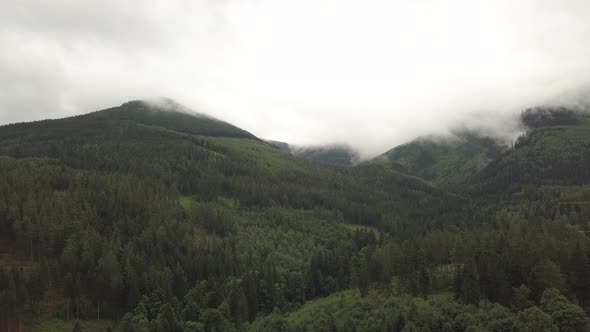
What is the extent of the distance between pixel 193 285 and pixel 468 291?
8780cm

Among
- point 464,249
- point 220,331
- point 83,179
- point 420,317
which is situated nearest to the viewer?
point 420,317

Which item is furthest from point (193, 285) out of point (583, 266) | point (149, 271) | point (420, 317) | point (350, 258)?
point (583, 266)

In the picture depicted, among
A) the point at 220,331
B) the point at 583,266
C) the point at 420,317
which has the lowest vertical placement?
the point at 220,331

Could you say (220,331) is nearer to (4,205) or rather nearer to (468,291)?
(468,291)

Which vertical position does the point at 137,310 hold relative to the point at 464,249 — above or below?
below

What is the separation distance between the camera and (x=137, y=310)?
114 m

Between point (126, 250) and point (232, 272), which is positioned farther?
point (232, 272)

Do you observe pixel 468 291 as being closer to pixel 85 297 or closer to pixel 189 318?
pixel 189 318

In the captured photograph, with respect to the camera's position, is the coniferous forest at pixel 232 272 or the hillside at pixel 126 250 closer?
the coniferous forest at pixel 232 272

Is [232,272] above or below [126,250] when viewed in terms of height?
below

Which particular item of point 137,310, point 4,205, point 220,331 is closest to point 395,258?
point 220,331

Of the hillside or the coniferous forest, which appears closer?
the coniferous forest

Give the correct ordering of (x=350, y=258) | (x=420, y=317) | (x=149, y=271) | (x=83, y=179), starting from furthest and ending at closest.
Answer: (x=83, y=179) → (x=350, y=258) → (x=149, y=271) → (x=420, y=317)

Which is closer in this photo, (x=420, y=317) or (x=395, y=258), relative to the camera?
(x=420, y=317)
